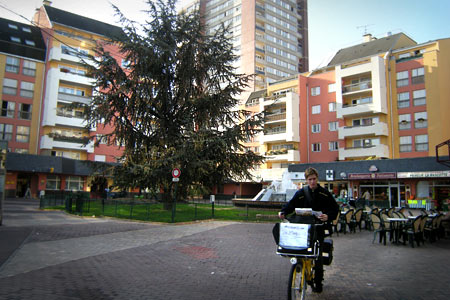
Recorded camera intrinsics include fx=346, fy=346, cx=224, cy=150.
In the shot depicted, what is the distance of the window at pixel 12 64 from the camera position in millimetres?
45938

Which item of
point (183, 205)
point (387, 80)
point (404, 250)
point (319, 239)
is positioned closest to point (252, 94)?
point (387, 80)

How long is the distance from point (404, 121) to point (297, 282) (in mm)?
40604

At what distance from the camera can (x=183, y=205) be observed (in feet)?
64.6

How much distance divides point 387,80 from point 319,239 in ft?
137

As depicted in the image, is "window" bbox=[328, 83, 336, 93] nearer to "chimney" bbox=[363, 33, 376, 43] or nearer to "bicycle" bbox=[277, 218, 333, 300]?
"chimney" bbox=[363, 33, 376, 43]

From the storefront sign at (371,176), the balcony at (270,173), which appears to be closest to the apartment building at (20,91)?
the balcony at (270,173)

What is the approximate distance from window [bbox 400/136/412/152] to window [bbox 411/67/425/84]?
21.0ft

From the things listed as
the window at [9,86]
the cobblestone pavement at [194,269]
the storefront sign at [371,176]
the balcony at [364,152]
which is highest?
the window at [9,86]

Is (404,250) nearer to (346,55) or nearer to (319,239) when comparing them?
(319,239)

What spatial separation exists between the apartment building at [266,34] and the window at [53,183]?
128 feet

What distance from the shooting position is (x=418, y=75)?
39094 mm

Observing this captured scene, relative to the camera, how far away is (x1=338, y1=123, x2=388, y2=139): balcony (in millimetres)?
40094

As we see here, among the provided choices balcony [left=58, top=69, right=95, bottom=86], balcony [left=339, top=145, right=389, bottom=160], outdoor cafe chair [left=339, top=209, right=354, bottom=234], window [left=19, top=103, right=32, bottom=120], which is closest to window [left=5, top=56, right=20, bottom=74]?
window [left=19, top=103, right=32, bottom=120]

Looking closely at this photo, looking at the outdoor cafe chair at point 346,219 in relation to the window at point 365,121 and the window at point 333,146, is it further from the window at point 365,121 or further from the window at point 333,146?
the window at point 333,146
